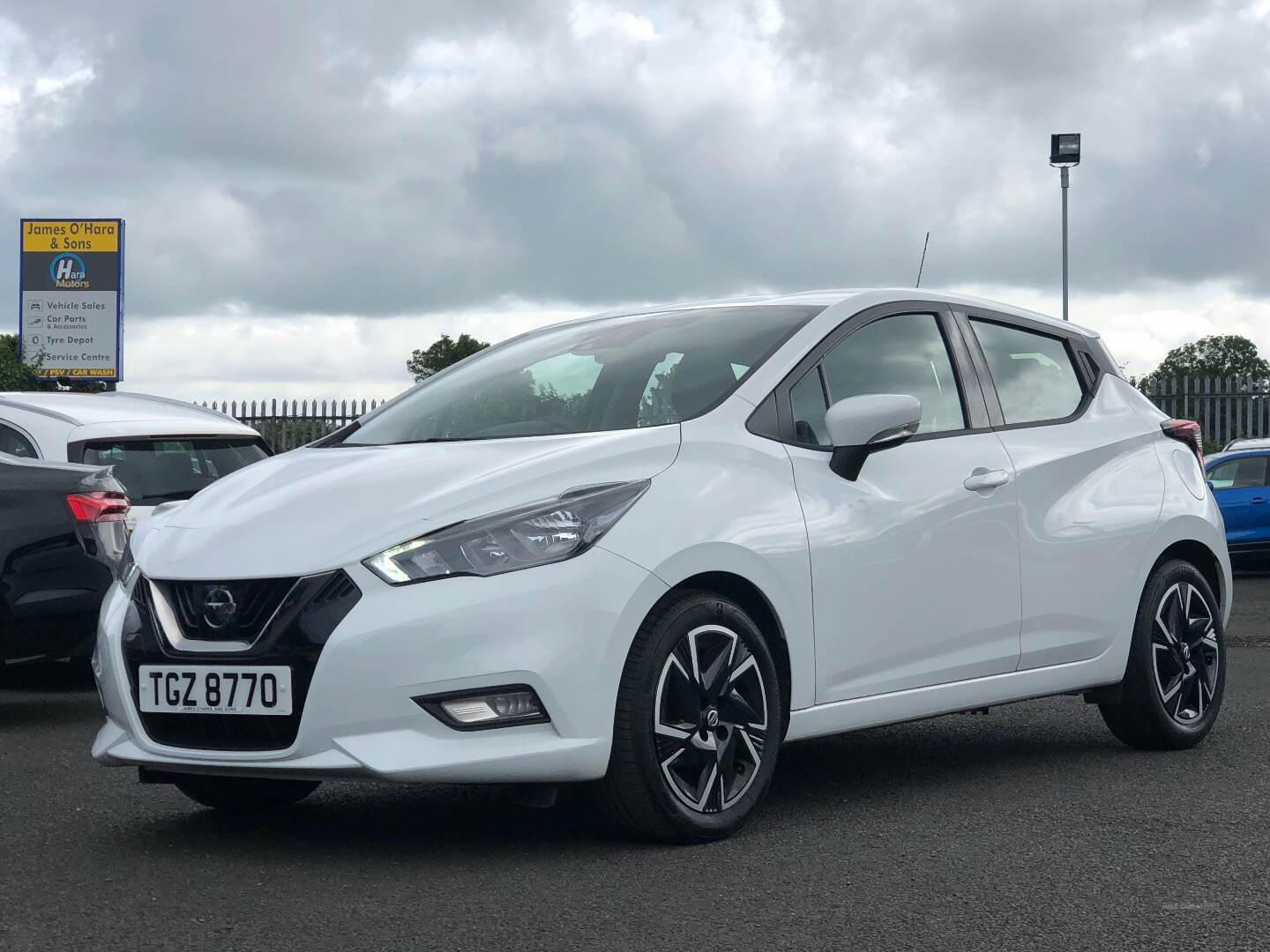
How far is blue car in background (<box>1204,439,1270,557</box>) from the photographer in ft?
61.5

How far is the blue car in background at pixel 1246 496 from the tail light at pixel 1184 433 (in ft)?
39.4

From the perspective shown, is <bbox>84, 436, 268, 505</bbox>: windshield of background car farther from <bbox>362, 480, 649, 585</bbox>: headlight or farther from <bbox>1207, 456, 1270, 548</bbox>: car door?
<bbox>1207, 456, 1270, 548</bbox>: car door

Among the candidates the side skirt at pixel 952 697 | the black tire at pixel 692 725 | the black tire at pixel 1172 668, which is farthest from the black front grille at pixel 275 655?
the black tire at pixel 1172 668

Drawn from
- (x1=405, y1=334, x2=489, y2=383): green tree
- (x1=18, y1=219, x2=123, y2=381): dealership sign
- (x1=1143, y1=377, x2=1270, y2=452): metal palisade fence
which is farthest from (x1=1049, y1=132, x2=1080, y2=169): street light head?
(x1=405, y1=334, x2=489, y2=383): green tree

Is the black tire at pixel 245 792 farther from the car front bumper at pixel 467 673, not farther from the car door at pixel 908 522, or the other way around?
the car door at pixel 908 522

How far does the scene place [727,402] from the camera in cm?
535

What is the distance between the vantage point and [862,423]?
5340mm

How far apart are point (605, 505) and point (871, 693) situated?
1.22 meters

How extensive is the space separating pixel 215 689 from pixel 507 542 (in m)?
0.86

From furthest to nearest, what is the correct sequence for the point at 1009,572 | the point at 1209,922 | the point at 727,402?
the point at 1009,572
the point at 727,402
the point at 1209,922

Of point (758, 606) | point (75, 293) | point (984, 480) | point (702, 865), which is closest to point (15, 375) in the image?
point (75, 293)

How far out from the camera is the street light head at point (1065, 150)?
91.6ft

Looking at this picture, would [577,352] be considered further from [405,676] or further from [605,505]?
[405,676]

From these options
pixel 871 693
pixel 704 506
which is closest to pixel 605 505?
pixel 704 506
